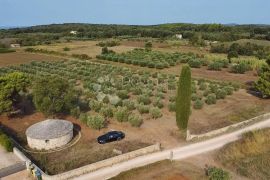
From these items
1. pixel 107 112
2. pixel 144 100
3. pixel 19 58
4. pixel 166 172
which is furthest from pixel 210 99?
pixel 19 58

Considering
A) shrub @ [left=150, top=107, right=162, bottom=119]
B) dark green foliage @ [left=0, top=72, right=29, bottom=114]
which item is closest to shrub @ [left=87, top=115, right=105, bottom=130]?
shrub @ [left=150, top=107, right=162, bottom=119]

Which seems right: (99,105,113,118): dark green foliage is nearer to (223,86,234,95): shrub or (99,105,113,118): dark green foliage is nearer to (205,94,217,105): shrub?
(205,94,217,105): shrub

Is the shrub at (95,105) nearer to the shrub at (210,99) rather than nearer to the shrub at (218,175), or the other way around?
the shrub at (210,99)

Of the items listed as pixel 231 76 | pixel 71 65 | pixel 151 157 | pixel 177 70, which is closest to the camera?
pixel 151 157

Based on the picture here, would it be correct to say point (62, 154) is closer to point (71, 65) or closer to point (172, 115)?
point (172, 115)

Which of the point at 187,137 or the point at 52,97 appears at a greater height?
the point at 52,97

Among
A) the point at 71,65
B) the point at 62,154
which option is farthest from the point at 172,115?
the point at 71,65

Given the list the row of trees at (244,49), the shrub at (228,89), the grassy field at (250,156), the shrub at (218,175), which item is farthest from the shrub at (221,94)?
the row of trees at (244,49)
